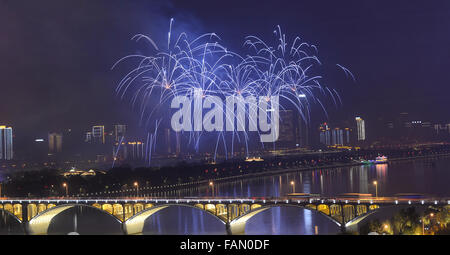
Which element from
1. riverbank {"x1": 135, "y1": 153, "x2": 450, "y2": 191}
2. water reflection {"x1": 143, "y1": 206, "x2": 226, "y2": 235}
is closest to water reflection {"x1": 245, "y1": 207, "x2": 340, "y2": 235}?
water reflection {"x1": 143, "y1": 206, "x2": 226, "y2": 235}

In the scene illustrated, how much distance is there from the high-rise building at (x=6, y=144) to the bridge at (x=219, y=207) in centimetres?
5909

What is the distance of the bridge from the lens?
85.2 ft

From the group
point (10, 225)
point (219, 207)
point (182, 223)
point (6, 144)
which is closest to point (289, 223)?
point (219, 207)

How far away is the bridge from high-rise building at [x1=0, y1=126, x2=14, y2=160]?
59091 millimetres

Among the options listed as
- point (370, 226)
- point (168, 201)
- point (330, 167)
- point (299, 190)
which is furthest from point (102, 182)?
point (330, 167)

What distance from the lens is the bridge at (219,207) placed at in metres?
26.0

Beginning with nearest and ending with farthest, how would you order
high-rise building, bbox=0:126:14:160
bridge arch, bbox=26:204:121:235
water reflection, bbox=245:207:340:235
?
1. water reflection, bbox=245:207:340:235
2. bridge arch, bbox=26:204:121:235
3. high-rise building, bbox=0:126:14:160

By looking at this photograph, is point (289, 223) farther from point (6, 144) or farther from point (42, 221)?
point (6, 144)

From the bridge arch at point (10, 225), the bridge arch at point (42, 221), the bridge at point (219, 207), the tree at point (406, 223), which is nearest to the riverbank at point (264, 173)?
the bridge arch at point (10, 225)

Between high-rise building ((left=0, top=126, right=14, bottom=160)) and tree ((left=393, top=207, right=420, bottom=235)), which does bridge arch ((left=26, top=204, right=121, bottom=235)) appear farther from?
high-rise building ((left=0, top=126, right=14, bottom=160))

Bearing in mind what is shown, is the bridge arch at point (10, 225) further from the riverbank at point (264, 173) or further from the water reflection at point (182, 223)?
the riverbank at point (264, 173)
